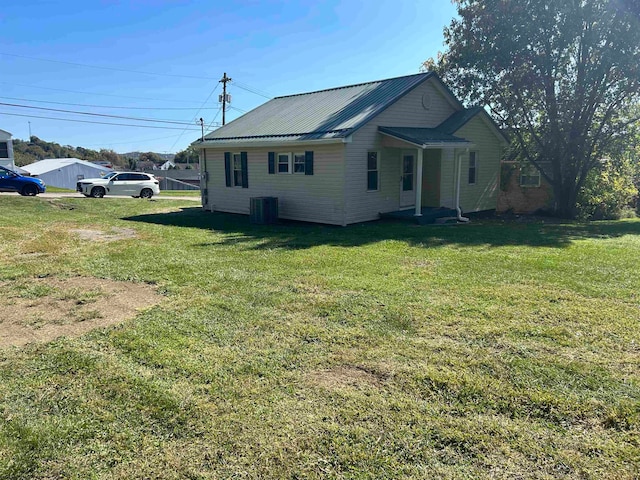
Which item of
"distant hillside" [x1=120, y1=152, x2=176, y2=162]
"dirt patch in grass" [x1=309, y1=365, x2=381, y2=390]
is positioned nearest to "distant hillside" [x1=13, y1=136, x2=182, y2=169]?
"distant hillside" [x1=120, y1=152, x2=176, y2=162]

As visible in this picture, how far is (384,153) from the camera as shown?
14.0 m

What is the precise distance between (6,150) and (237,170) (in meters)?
24.5

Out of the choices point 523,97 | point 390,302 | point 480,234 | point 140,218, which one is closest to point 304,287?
point 390,302

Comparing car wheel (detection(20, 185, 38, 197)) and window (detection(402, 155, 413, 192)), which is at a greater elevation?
window (detection(402, 155, 413, 192))

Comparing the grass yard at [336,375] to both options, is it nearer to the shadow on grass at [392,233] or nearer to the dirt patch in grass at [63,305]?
the dirt patch in grass at [63,305]

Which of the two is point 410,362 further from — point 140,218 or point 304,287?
point 140,218

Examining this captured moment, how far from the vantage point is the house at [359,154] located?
1321 cm

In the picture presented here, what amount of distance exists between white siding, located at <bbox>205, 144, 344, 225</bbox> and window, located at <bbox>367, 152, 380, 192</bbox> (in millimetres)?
1221

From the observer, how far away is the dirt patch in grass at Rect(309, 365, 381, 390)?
11.9 ft

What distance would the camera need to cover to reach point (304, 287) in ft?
20.8

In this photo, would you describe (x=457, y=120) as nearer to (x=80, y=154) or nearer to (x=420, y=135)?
(x=420, y=135)

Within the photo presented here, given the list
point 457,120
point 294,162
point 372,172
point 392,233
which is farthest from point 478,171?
point 392,233

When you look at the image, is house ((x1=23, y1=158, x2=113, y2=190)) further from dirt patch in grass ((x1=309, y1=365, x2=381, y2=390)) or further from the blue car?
dirt patch in grass ((x1=309, y1=365, x2=381, y2=390))

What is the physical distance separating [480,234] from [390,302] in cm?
675
